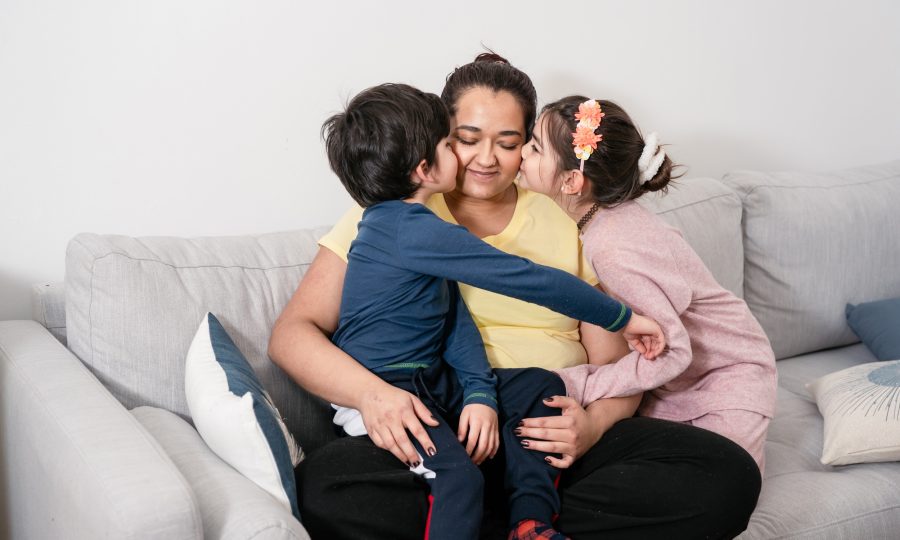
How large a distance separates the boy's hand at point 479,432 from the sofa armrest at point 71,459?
1.71ft

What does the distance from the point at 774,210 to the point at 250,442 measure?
1.65 metres

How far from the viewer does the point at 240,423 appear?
1437mm

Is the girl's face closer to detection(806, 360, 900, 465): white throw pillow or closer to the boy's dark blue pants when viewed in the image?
the boy's dark blue pants

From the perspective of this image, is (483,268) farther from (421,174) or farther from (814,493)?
(814,493)

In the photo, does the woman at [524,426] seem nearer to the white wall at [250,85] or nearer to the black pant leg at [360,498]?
the black pant leg at [360,498]

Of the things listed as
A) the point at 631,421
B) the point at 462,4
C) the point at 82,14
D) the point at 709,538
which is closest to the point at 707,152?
the point at 462,4

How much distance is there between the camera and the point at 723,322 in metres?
1.92

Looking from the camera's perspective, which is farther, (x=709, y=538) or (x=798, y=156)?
(x=798, y=156)

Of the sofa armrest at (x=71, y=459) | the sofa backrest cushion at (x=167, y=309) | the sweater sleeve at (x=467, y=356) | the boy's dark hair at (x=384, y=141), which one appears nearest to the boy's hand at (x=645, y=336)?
the sweater sleeve at (x=467, y=356)

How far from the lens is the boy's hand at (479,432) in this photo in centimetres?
160

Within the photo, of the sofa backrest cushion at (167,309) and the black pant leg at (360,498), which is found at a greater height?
the sofa backrest cushion at (167,309)

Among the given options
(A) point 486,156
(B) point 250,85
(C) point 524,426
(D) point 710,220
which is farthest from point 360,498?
(D) point 710,220

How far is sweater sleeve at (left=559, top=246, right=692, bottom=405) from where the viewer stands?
5.73 feet

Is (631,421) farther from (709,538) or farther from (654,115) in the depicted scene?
(654,115)
